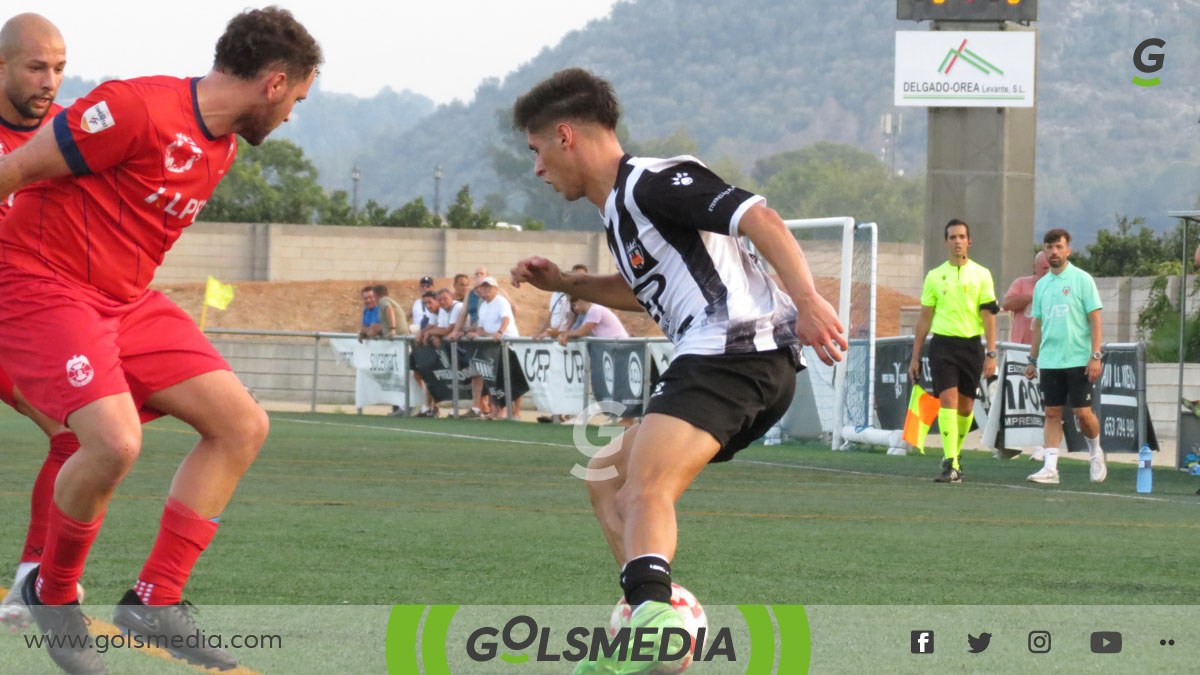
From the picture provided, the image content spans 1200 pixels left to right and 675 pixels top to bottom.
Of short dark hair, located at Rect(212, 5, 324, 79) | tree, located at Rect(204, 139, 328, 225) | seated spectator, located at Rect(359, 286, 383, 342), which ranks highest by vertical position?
tree, located at Rect(204, 139, 328, 225)

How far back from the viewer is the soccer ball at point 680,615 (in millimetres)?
4188

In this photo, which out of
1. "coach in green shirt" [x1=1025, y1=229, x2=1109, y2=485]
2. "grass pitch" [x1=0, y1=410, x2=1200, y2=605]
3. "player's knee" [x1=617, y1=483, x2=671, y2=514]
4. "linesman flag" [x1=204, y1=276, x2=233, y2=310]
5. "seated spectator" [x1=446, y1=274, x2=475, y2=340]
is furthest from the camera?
"linesman flag" [x1=204, y1=276, x2=233, y2=310]

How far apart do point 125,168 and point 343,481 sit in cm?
715

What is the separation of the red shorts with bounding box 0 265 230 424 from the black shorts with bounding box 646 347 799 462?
138cm

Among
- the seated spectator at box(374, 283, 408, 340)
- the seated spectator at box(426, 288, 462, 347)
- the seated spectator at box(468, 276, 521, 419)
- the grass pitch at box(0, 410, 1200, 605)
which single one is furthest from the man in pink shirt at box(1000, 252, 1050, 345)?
the seated spectator at box(374, 283, 408, 340)

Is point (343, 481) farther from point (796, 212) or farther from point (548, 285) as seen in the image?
point (796, 212)

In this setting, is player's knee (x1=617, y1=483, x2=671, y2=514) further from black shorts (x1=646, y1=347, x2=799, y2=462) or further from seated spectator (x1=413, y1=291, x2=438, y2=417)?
seated spectator (x1=413, y1=291, x2=438, y2=417)

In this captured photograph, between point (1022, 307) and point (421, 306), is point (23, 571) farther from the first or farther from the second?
point (421, 306)

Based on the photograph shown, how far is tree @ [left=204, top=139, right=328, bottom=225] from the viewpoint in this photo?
7431 centimetres

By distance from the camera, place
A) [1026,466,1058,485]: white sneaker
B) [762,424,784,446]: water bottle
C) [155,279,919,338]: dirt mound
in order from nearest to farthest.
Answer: [1026,466,1058,485]: white sneaker
[762,424,784,446]: water bottle
[155,279,919,338]: dirt mound

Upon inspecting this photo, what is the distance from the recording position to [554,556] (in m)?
7.30

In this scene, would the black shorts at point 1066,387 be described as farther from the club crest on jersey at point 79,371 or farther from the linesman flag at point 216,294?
the linesman flag at point 216,294

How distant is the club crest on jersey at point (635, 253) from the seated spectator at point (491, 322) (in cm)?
1770

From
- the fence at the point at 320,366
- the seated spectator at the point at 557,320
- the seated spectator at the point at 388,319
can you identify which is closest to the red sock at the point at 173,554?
the fence at the point at 320,366
